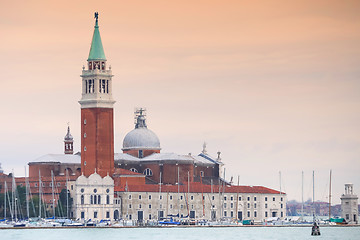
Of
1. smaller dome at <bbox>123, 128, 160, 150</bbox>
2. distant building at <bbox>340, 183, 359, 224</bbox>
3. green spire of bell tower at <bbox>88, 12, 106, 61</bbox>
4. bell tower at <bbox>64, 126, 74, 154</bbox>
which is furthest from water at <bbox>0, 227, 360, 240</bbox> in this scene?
bell tower at <bbox>64, 126, 74, 154</bbox>

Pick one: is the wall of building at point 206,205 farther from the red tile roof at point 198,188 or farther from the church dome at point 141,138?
the church dome at point 141,138

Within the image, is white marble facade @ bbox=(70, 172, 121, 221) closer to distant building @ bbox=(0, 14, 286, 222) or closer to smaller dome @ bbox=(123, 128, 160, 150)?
distant building @ bbox=(0, 14, 286, 222)

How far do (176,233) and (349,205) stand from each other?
2855 centimetres

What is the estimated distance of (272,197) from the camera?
13825 cm

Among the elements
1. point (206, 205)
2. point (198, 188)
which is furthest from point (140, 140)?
point (206, 205)

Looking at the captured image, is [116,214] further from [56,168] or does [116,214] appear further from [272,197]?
[272,197]

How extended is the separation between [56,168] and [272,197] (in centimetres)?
2450

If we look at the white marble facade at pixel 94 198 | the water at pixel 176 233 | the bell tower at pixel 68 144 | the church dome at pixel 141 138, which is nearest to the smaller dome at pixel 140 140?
the church dome at pixel 141 138

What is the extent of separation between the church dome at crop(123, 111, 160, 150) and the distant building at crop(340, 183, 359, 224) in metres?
22.3

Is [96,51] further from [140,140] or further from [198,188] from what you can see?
[198,188]

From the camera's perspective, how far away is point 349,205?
131 metres

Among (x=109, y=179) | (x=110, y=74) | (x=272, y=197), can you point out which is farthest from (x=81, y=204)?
(x=272, y=197)

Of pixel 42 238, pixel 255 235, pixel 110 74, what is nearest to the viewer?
pixel 42 238

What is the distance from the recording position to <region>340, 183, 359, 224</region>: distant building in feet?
427
